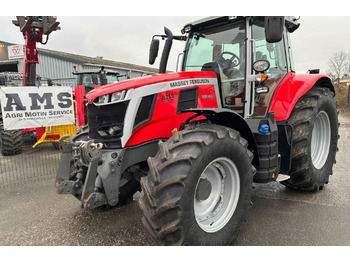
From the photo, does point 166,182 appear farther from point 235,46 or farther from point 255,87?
point 235,46

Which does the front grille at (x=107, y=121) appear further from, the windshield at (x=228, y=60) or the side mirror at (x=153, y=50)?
the windshield at (x=228, y=60)

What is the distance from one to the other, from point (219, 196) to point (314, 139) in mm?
2222

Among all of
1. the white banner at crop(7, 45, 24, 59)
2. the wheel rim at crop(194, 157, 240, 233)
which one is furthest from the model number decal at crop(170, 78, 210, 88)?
the white banner at crop(7, 45, 24, 59)

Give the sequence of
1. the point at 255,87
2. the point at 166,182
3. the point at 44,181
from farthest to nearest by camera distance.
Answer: the point at 44,181 < the point at 255,87 < the point at 166,182

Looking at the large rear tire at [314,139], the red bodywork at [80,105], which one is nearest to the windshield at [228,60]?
the large rear tire at [314,139]

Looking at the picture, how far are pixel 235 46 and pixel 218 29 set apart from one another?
37 cm

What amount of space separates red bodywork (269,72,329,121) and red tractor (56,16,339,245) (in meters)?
0.01

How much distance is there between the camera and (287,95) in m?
3.25

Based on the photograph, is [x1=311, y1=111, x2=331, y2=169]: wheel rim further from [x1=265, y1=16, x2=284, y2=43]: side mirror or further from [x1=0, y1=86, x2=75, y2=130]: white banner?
[x1=0, y1=86, x2=75, y2=130]: white banner

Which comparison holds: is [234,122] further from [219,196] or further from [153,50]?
[153,50]

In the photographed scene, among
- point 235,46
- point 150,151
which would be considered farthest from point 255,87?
point 150,151

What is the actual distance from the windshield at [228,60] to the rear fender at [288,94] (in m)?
0.45

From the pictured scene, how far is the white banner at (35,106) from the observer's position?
4.82 meters

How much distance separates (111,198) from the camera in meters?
2.38
